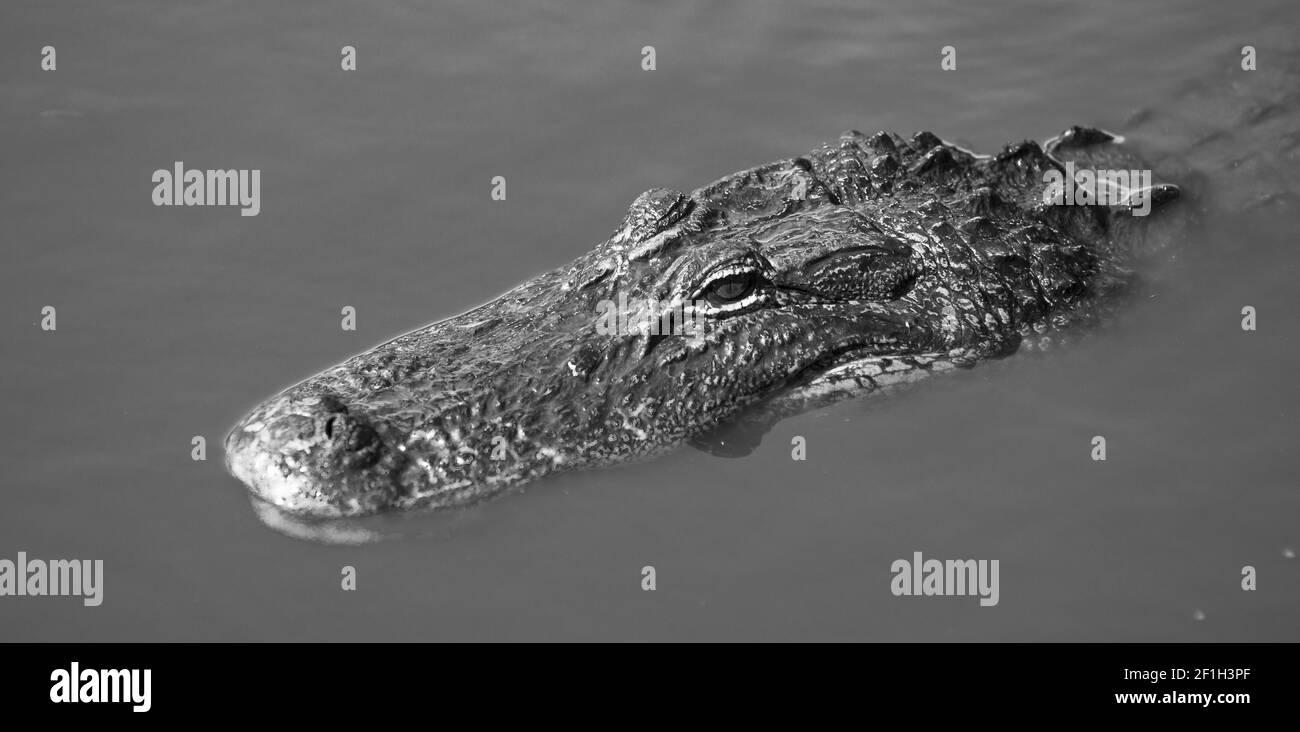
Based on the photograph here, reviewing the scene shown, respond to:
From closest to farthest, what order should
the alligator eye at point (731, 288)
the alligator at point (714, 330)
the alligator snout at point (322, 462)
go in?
the alligator snout at point (322, 462) < the alligator at point (714, 330) < the alligator eye at point (731, 288)

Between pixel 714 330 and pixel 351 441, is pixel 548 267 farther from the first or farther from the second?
pixel 351 441

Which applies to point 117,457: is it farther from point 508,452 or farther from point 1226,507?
point 1226,507

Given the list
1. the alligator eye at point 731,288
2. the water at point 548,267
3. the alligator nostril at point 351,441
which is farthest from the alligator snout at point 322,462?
the alligator eye at point 731,288

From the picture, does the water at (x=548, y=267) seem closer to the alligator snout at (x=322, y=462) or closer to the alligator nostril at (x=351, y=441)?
the alligator snout at (x=322, y=462)

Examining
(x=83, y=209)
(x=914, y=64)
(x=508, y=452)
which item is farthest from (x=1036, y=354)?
(x=83, y=209)

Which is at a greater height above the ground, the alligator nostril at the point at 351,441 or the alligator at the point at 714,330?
the alligator at the point at 714,330

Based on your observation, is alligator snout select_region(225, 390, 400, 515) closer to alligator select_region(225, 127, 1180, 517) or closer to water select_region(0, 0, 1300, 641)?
alligator select_region(225, 127, 1180, 517)
